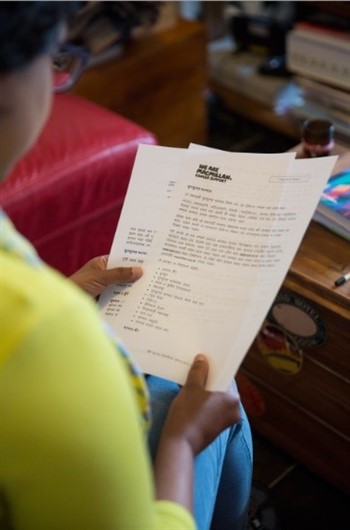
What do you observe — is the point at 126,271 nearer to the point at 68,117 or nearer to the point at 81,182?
the point at 81,182

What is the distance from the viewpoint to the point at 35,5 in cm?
39

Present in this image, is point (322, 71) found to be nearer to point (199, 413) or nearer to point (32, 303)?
point (199, 413)

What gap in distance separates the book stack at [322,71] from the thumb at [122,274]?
96cm

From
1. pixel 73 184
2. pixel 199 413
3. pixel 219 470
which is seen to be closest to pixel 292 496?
pixel 219 470

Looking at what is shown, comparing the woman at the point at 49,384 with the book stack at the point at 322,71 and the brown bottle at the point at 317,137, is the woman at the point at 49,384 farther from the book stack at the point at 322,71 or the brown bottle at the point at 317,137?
the book stack at the point at 322,71

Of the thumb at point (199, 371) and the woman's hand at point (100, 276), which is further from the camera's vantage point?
the woman's hand at point (100, 276)

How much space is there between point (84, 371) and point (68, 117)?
1066mm

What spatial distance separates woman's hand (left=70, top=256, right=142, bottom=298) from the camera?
28.6 inches

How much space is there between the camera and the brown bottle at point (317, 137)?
3.32ft

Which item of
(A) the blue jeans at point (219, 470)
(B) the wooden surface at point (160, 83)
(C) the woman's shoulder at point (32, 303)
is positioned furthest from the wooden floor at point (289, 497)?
(B) the wooden surface at point (160, 83)

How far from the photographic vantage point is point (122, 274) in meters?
0.73

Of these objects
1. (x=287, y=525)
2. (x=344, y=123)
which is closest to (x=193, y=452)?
(x=287, y=525)

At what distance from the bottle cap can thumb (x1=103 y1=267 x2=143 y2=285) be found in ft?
1.45

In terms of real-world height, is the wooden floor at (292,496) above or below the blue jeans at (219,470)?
below
